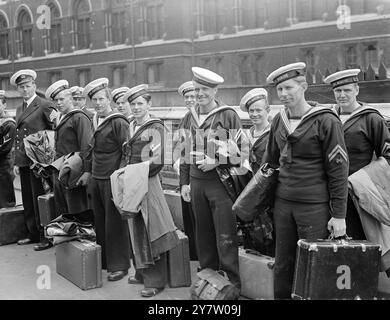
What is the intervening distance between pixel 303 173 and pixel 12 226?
392cm

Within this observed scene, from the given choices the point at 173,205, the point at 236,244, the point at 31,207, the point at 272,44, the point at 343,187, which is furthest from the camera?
the point at 272,44

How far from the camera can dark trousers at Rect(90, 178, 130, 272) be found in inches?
170

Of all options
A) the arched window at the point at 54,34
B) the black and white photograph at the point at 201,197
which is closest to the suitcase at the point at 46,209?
the black and white photograph at the point at 201,197

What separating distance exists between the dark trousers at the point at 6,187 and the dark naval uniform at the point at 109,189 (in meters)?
2.11

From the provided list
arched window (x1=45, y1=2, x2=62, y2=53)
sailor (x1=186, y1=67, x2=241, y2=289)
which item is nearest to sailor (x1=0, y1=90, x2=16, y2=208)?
sailor (x1=186, y1=67, x2=241, y2=289)

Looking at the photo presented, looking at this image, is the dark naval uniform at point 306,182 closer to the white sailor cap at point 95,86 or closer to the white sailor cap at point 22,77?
the white sailor cap at point 95,86

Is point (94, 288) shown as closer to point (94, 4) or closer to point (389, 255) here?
point (389, 255)

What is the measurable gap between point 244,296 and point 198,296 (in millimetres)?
412

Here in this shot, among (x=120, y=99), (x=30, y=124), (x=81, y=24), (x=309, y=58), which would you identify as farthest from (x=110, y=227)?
(x=81, y=24)

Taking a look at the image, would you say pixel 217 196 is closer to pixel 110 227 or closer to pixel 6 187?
pixel 110 227

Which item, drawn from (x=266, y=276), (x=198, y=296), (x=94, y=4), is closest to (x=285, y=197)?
(x=266, y=276)

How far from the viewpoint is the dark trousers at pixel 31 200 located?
5457mm

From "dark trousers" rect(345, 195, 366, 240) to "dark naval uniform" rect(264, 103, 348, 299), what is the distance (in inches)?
22.9

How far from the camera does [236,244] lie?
373 centimetres
